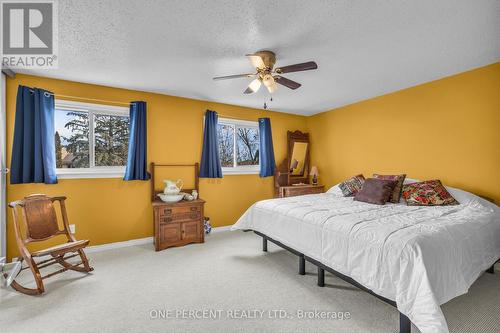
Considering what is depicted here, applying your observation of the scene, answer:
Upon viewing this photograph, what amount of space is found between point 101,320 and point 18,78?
3229 millimetres

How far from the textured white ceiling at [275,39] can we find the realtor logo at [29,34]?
0.32ft

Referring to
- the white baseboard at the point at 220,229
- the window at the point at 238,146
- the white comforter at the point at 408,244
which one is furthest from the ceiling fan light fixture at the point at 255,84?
the white baseboard at the point at 220,229

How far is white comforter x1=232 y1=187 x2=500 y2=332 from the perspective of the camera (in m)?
1.56

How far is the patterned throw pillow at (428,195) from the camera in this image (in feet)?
9.53

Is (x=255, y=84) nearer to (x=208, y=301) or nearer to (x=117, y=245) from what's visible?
(x=208, y=301)

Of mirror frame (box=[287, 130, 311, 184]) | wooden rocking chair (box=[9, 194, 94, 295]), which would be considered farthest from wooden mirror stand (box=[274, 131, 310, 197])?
wooden rocking chair (box=[9, 194, 94, 295])

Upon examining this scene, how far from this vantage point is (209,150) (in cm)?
425

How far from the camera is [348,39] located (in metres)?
2.26

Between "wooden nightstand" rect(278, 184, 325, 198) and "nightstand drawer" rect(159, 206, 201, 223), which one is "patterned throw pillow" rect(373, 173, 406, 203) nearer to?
"wooden nightstand" rect(278, 184, 325, 198)

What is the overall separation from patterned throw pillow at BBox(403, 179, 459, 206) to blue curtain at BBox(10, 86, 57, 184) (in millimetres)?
4792

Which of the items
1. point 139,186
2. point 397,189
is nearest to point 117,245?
point 139,186

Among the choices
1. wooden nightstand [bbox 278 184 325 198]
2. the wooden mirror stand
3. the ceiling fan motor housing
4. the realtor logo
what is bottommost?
wooden nightstand [bbox 278 184 325 198]

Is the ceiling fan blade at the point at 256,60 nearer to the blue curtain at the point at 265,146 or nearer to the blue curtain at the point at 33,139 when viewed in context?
the blue curtain at the point at 265,146

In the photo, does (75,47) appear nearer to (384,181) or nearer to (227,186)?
(227,186)
